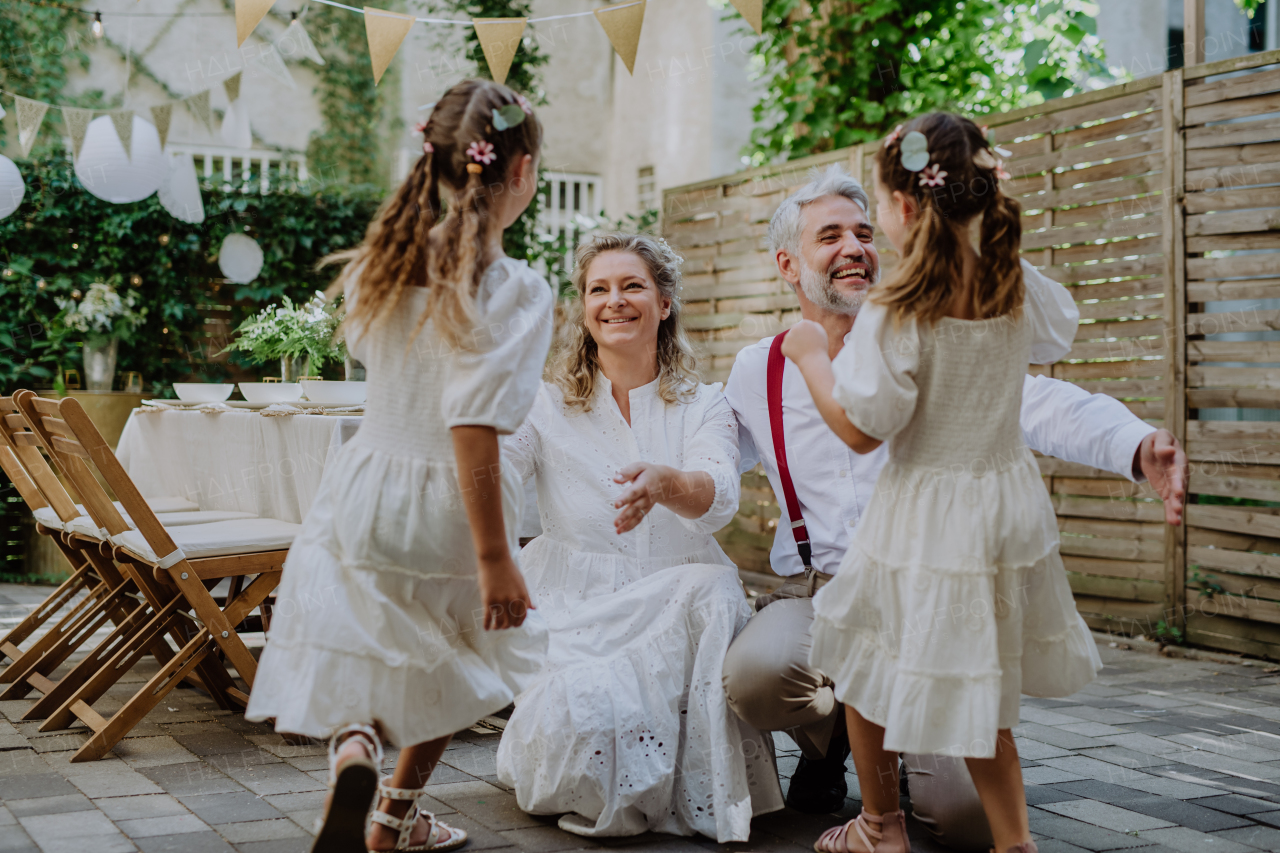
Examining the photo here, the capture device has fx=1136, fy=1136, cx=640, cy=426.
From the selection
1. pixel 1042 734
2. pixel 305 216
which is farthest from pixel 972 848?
pixel 305 216

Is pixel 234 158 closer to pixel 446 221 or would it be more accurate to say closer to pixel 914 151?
pixel 446 221

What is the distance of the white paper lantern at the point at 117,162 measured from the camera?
5344 millimetres

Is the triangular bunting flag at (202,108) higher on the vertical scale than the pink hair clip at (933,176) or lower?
higher

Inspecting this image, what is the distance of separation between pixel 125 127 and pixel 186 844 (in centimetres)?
425

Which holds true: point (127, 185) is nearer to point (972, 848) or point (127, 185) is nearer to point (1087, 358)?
point (1087, 358)

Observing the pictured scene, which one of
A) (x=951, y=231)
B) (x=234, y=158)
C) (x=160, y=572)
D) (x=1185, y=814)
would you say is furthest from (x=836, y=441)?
(x=234, y=158)

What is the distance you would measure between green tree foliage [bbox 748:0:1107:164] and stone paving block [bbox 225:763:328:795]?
16.2ft

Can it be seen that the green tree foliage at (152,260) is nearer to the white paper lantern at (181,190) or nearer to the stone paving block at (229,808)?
the white paper lantern at (181,190)

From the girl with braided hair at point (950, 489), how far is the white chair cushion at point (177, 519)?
2410mm

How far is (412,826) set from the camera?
7.32 ft

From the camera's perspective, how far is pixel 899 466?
6.84ft

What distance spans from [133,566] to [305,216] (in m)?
4.22

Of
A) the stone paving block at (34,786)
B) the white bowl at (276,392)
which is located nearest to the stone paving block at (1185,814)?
the stone paving block at (34,786)

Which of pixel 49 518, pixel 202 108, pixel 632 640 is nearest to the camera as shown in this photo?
pixel 632 640
